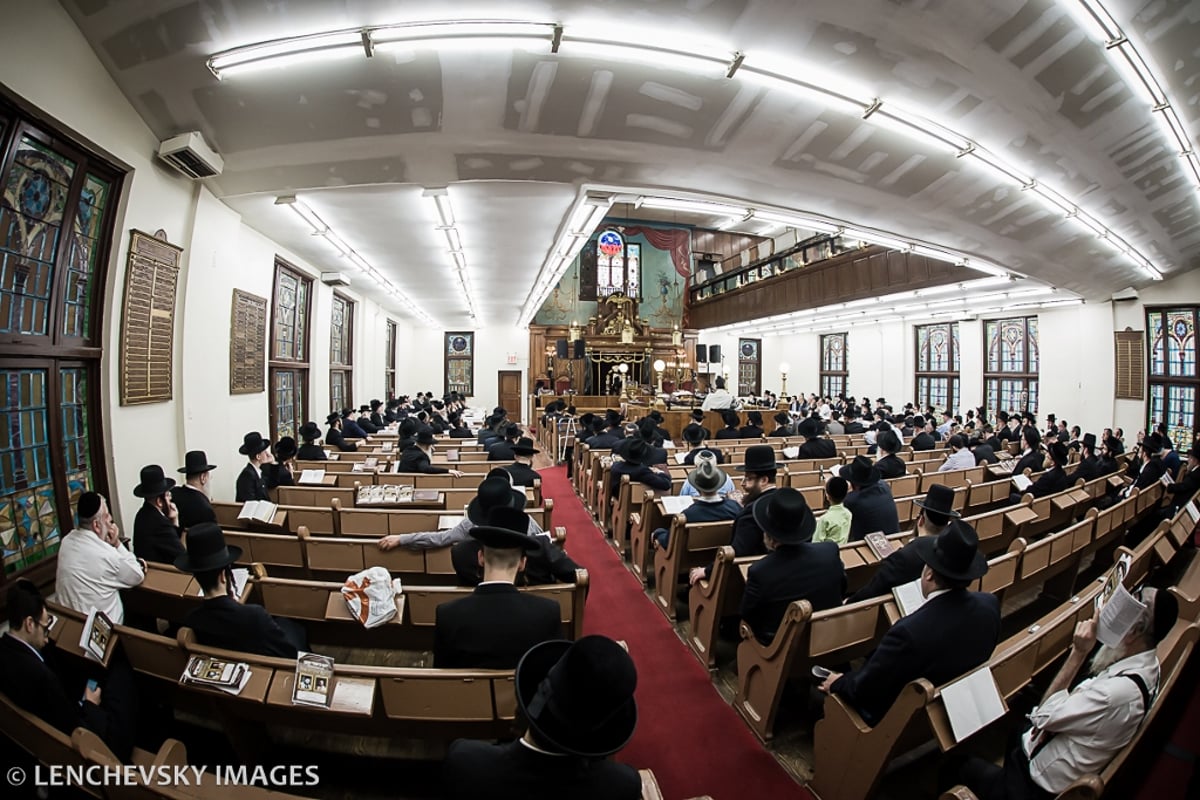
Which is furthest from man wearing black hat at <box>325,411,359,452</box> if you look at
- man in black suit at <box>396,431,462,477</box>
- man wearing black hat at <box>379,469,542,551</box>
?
man wearing black hat at <box>379,469,542,551</box>

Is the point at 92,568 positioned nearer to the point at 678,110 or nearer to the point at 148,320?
the point at 148,320

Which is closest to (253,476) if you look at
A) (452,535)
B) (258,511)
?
(258,511)

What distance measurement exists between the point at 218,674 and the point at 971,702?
9.94 ft

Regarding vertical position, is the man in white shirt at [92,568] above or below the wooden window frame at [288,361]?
below

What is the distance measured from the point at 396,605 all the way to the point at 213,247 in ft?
18.2

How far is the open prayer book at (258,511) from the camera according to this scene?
3805 millimetres

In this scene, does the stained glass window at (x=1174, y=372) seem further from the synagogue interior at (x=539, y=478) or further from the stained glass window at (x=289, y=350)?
the stained glass window at (x=289, y=350)

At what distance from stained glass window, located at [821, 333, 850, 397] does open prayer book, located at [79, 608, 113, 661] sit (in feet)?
71.1

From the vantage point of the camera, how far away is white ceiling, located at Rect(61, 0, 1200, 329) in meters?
3.00

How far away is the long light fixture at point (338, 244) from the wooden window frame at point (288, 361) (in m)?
0.97

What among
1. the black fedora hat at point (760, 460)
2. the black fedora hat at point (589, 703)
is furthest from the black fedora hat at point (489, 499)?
the black fedora hat at point (760, 460)

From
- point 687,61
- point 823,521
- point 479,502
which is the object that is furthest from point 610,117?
point 823,521

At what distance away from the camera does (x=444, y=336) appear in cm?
1973

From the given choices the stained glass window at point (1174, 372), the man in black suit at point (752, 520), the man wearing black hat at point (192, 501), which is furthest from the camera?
the stained glass window at point (1174, 372)
